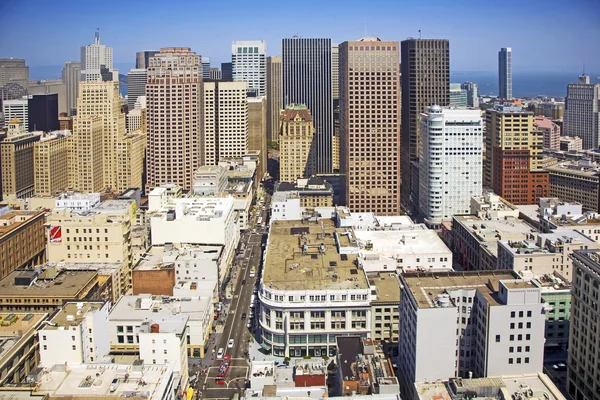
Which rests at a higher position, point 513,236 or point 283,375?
point 513,236

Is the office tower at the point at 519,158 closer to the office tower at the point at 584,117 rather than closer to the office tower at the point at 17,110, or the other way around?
the office tower at the point at 584,117

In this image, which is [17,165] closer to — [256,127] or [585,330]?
[256,127]

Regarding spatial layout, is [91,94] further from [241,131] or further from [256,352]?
[256,352]

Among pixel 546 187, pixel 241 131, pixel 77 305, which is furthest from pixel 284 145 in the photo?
pixel 77 305

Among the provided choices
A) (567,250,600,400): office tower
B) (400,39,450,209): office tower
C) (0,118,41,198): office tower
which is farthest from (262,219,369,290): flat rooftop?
(0,118,41,198): office tower

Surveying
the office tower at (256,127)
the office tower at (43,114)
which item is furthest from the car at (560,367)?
the office tower at (43,114)

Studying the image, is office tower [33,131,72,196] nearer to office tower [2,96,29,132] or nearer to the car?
office tower [2,96,29,132]

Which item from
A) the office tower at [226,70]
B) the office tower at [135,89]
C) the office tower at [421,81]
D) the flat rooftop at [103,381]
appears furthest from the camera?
the office tower at [226,70]

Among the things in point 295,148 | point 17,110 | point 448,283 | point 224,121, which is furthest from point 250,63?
point 448,283
